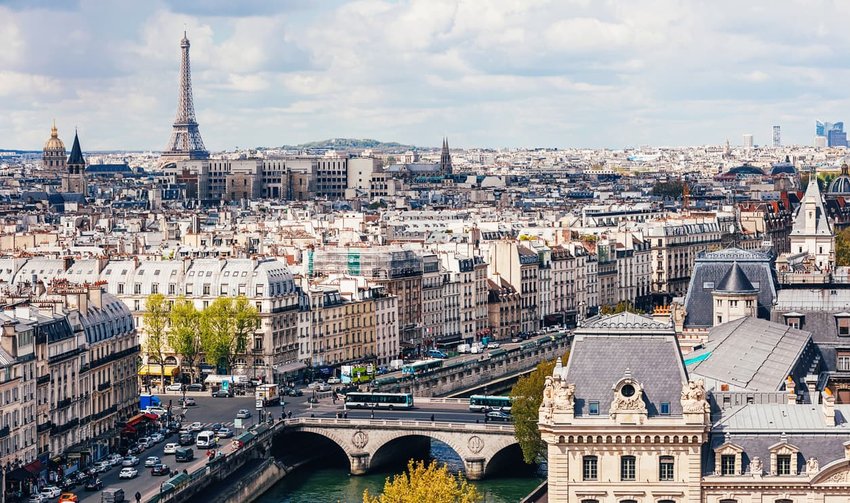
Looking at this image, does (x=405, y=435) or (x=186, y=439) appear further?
(x=405, y=435)

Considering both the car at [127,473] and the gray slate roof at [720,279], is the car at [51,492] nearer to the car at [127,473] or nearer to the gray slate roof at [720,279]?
the car at [127,473]

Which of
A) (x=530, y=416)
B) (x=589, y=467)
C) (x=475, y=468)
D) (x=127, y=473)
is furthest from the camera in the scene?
(x=475, y=468)

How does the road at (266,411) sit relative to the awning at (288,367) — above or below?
below

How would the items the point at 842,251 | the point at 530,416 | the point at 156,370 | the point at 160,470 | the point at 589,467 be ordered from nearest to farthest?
the point at 589,467
the point at 160,470
the point at 530,416
the point at 156,370
the point at 842,251

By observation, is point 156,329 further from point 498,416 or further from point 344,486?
point 344,486

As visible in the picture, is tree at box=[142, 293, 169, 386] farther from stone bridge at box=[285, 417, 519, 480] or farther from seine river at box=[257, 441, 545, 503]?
seine river at box=[257, 441, 545, 503]

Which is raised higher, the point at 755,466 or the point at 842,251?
the point at 842,251

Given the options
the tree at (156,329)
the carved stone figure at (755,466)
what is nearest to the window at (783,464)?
the carved stone figure at (755,466)

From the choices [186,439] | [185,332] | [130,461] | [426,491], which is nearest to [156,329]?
[185,332]
